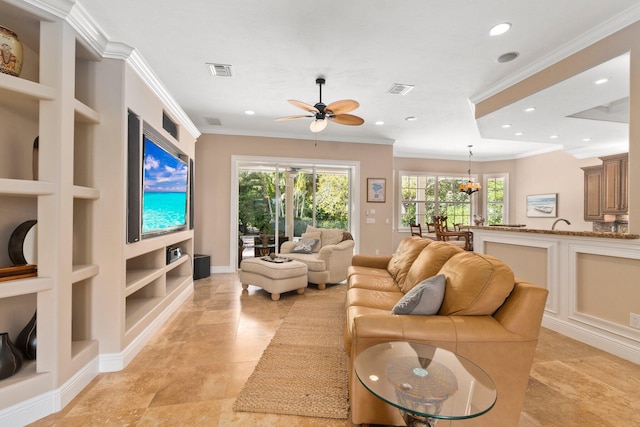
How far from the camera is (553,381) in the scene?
2.00 m

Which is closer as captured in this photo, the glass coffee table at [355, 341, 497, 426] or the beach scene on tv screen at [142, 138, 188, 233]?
the glass coffee table at [355, 341, 497, 426]

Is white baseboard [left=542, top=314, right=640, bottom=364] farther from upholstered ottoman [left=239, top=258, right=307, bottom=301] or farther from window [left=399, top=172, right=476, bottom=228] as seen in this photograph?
window [left=399, top=172, right=476, bottom=228]

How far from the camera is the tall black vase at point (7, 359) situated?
5.38ft

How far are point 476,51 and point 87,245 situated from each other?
373cm

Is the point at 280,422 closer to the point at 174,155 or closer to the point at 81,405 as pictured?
the point at 81,405

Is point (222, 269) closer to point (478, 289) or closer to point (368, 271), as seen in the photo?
point (368, 271)

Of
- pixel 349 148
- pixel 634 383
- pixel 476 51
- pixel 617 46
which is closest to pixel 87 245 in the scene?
pixel 476 51

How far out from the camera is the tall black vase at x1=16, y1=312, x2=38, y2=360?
1849 millimetres

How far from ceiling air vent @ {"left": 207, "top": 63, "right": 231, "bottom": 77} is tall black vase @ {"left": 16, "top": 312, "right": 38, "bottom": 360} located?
269 cm

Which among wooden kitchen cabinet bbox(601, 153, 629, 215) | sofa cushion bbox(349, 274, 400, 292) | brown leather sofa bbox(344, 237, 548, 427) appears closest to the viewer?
brown leather sofa bbox(344, 237, 548, 427)

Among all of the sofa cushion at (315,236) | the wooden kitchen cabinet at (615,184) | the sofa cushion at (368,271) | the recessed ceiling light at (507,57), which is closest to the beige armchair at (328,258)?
the sofa cushion at (315,236)

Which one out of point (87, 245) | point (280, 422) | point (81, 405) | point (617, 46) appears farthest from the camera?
point (617, 46)

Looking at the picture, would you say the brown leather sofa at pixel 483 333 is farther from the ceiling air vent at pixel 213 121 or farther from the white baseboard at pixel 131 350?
the ceiling air vent at pixel 213 121

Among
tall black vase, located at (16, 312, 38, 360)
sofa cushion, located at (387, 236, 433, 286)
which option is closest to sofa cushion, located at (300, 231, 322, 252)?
sofa cushion, located at (387, 236, 433, 286)
